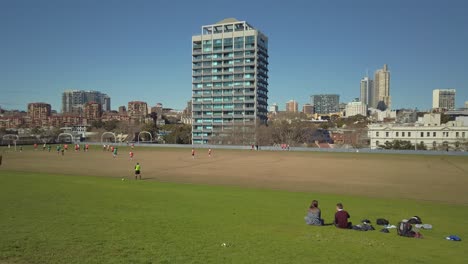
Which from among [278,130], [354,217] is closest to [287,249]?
[354,217]

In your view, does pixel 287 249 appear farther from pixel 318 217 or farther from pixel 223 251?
pixel 318 217

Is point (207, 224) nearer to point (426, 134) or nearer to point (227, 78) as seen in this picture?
point (426, 134)

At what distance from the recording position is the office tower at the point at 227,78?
132 m

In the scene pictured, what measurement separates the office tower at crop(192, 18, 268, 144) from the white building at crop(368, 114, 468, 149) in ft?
145

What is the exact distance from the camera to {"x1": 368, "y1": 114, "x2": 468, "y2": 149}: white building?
93688 millimetres

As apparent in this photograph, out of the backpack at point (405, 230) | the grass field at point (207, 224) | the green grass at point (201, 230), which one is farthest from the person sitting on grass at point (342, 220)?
the backpack at point (405, 230)

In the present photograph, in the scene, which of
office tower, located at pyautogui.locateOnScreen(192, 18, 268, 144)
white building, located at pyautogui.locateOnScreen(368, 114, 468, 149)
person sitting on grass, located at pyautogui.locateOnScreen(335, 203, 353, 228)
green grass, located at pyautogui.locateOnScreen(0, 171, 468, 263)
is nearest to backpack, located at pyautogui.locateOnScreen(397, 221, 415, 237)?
green grass, located at pyautogui.locateOnScreen(0, 171, 468, 263)

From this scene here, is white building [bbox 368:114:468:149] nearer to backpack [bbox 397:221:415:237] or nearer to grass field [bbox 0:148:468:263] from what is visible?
grass field [bbox 0:148:468:263]

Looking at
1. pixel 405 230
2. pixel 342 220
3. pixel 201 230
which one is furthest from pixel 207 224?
pixel 405 230

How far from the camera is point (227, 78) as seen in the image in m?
135

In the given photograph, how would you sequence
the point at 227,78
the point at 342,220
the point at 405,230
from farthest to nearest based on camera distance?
the point at 227,78, the point at 342,220, the point at 405,230

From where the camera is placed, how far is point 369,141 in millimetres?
110312

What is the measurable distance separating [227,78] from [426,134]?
7149 centimetres

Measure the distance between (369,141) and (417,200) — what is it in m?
96.0
